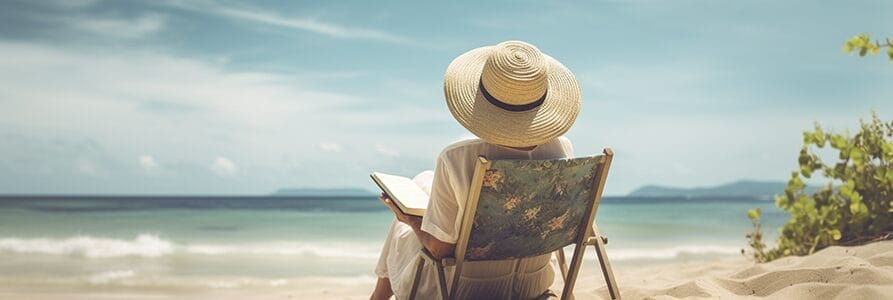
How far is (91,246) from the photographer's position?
33.0 ft

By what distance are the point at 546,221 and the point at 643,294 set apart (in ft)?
4.31

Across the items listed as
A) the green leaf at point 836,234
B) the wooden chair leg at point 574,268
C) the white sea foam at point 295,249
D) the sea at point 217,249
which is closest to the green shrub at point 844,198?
the green leaf at point 836,234

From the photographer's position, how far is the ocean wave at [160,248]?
9062 millimetres

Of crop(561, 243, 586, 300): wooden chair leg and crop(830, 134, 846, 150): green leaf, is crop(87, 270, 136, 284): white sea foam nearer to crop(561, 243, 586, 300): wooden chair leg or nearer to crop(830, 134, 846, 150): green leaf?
crop(561, 243, 586, 300): wooden chair leg

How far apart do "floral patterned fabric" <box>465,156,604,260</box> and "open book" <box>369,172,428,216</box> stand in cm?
22

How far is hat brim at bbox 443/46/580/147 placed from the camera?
2287 mm

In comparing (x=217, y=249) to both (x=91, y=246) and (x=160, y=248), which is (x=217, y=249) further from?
(x=91, y=246)

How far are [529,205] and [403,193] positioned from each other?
45cm

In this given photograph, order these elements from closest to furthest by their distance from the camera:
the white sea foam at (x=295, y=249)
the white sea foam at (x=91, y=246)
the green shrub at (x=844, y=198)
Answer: the green shrub at (x=844, y=198) < the white sea foam at (x=91, y=246) < the white sea foam at (x=295, y=249)

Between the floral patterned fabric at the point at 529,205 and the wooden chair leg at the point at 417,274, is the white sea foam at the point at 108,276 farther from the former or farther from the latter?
the floral patterned fabric at the point at 529,205

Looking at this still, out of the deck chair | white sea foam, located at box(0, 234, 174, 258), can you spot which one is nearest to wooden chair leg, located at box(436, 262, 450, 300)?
the deck chair

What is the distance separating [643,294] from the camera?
3.50 meters

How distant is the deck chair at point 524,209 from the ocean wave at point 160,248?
6.45 m

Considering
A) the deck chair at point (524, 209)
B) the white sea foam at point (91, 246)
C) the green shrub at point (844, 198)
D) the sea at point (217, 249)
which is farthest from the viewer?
the white sea foam at point (91, 246)
